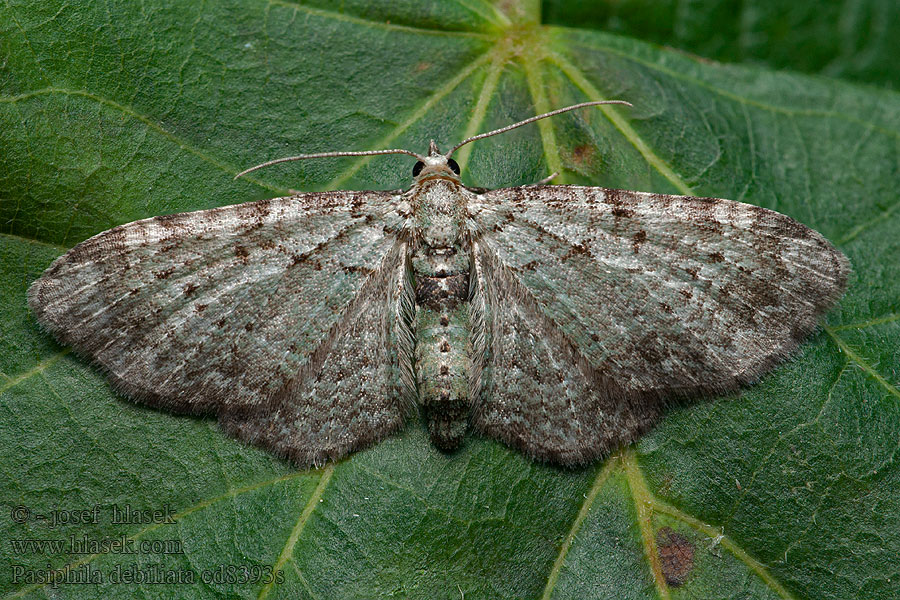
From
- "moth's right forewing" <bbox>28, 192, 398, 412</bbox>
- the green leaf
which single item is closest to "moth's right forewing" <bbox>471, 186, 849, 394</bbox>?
the green leaf

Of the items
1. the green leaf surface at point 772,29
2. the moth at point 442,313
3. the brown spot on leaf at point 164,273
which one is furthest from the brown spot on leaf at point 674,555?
the green leaf surface at point 772,29

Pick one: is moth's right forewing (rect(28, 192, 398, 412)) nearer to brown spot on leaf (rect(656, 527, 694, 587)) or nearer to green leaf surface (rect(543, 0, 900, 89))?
brown spot on leaf (rect(656, 527, 694, 587))

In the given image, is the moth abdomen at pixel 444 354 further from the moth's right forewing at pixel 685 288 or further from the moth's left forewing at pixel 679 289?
the moth's right forewing at pixel 685 288

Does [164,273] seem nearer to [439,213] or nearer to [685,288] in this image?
[439,213]

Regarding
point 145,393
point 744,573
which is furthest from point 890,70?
point 145,393

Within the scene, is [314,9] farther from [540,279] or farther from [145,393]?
[145,393]
